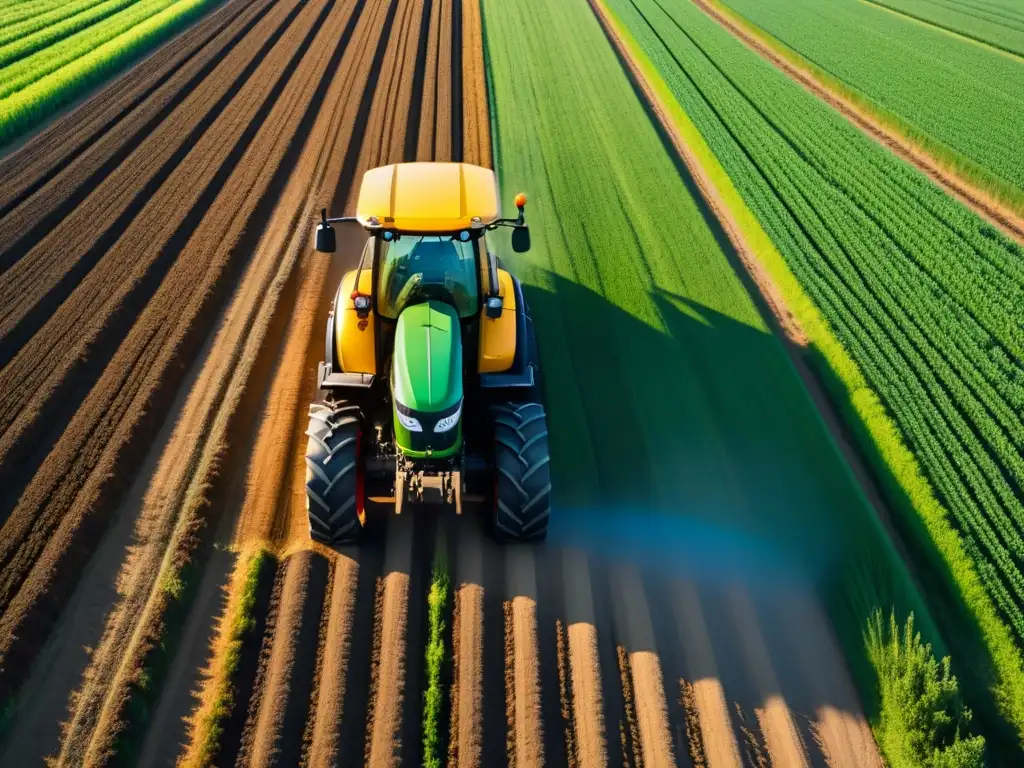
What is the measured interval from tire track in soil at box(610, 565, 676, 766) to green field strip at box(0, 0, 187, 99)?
737 inches

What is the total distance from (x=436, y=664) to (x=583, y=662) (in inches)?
51.5

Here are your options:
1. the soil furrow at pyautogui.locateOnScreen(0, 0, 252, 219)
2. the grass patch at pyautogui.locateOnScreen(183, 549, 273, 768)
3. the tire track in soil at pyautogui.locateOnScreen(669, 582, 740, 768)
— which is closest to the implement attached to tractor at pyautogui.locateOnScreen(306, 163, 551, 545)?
the grass patch at pyautogui.locateOnScreen(183, 549, 273, 768)

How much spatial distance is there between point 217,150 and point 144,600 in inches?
416

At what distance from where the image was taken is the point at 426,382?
5.67 meters

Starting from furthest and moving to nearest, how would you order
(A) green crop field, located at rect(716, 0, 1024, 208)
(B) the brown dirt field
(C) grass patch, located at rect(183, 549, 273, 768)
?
(A) green crop field, located at rect(716, 0, 1024, 208) < (B) the brown dirt field < (C) grass patch, located at rect(183, 549, 273, 768)

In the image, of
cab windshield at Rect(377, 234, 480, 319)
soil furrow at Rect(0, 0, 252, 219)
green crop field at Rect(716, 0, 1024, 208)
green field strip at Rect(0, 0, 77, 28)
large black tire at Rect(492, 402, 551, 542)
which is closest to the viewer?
large black tire at Rect(492, 402, 551, 542)

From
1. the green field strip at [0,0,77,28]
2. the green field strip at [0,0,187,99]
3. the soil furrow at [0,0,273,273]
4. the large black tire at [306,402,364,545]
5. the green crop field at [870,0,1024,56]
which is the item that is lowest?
the large black tire at [306,402,364,545]

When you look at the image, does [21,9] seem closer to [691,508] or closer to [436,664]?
[436,664]

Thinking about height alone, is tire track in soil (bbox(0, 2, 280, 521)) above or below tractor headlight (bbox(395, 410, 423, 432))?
above

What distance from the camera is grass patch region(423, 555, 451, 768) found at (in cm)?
527

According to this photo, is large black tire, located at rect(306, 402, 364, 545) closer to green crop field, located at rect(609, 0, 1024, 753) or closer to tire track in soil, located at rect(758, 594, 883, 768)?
tire track in soil, located at rect(758, 594, 883, 768)

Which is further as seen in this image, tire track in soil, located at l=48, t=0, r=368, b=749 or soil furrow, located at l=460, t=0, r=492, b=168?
soil furrow, located at l=460, t=0, r=492, b=168

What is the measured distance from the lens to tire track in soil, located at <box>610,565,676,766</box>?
17.9 feet

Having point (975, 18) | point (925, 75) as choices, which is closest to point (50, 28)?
point (925, 75)
